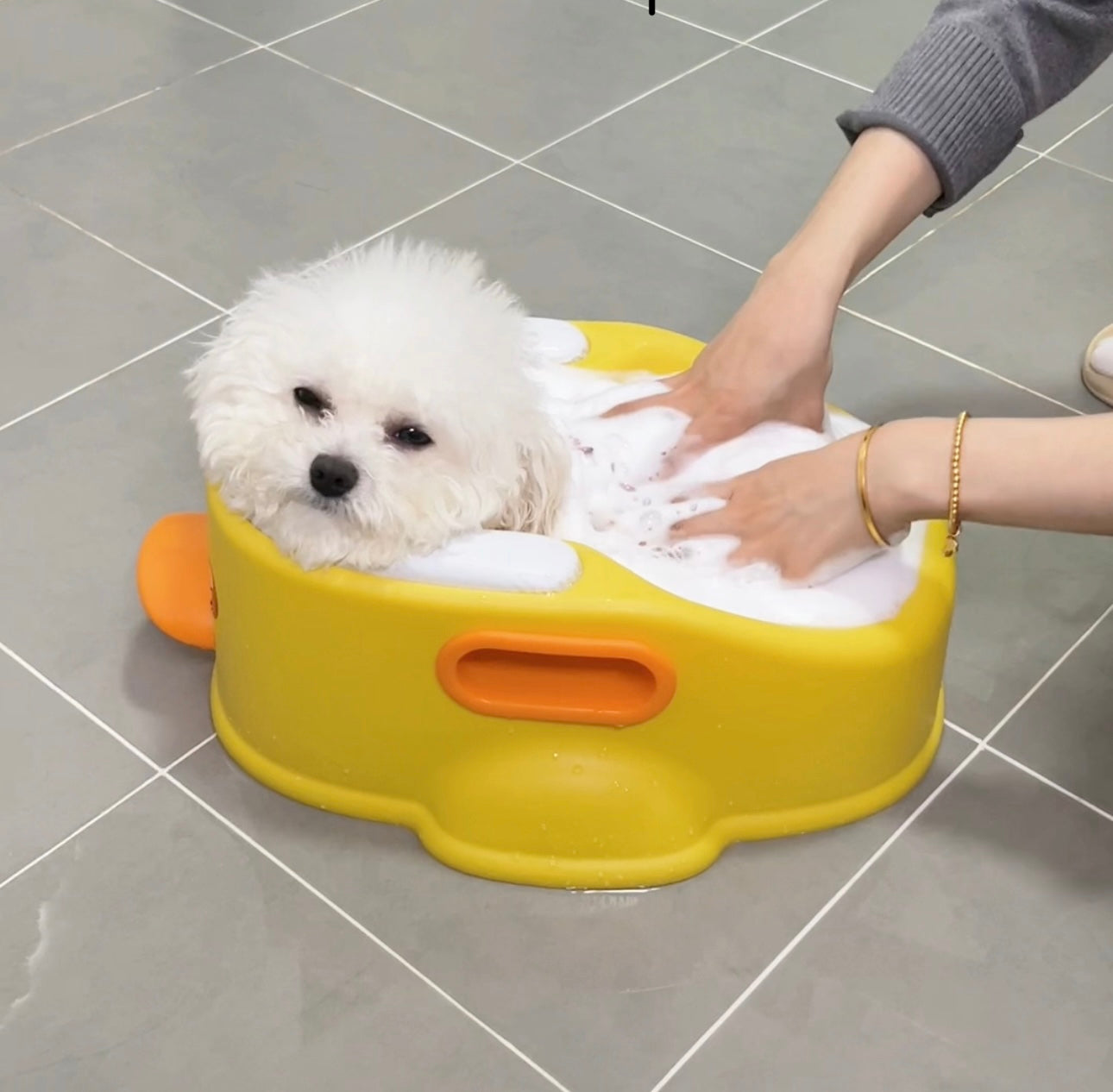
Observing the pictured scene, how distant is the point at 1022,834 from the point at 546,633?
0.40 m

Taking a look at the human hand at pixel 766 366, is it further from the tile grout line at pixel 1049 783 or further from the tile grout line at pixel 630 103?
the tile grout line at pixel 630 103

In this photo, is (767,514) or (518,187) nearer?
(767,514)

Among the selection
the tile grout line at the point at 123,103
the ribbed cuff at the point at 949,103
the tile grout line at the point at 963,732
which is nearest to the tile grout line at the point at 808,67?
the tile grout line at the point at 123,103

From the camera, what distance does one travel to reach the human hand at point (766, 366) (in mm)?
1015

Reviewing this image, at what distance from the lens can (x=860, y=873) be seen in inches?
39.3

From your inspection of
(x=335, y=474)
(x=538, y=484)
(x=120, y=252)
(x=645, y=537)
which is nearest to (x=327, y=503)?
(x=335, y=474)

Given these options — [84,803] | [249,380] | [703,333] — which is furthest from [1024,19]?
[84,803]

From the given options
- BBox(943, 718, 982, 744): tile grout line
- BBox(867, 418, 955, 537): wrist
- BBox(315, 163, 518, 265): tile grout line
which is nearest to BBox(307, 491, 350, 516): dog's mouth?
BBox(867, 418, 955, 537): wrist

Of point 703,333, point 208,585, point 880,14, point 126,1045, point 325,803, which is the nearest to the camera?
point 126,1045

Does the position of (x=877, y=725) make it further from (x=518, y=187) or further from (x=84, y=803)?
(x=518, y=187)

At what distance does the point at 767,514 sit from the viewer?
959 millimetres

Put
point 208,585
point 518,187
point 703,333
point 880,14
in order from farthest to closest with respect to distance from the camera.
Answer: point 880,14 < point 518,187 < point 703,333 < point 208,585

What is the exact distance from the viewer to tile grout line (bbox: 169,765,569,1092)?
880 mm

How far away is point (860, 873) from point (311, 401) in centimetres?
49
